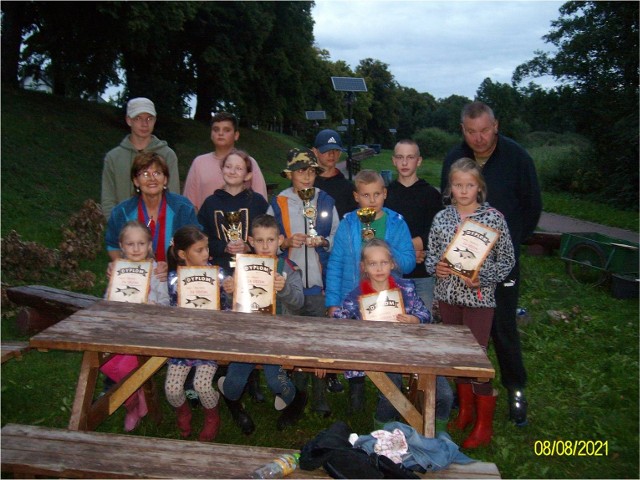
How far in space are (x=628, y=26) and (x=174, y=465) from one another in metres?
20.3

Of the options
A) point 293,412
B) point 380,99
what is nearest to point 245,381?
point 293,412

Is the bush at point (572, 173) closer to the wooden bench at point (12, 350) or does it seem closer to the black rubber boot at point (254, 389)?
the black rubber boot at point (254, 389)

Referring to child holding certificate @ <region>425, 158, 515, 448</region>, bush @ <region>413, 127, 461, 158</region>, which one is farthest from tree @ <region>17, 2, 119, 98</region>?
bush @ <region>413, 127, 461, 158</region>

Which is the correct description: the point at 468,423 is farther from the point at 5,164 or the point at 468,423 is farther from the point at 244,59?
the point at 244,59

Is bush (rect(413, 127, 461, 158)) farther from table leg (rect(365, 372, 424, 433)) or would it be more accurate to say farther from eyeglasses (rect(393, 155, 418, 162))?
table leg (rect(365, 372, 424, 433))

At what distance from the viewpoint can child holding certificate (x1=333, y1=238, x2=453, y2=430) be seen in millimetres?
4066

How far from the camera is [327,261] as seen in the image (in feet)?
15.7

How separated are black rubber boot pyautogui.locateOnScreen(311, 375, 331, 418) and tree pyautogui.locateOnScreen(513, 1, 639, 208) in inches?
638

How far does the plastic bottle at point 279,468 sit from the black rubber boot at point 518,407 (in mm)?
2247

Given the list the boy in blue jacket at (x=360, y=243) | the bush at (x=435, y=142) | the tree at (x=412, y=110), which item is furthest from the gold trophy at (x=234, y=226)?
the tree at (x=412, y=110)

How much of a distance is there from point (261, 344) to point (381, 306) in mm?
1002

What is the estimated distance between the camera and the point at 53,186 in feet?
43.8

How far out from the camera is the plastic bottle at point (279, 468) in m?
2.93
